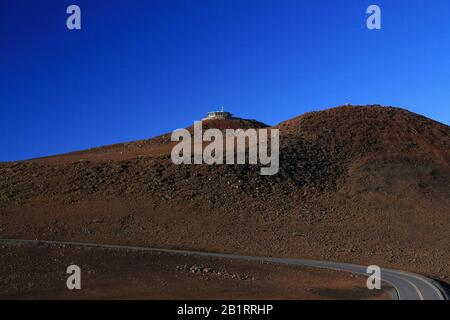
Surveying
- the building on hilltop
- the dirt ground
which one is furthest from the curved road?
the building on hilltop

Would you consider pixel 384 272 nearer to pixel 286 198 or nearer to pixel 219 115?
pixel 286 198

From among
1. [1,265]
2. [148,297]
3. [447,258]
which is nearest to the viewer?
[148,297]

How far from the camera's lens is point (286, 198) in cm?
5434

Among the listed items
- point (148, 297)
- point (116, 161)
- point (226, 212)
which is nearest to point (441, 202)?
point (226, 212)

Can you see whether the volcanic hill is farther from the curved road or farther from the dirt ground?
the dirt ground

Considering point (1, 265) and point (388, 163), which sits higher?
point (388, 163)

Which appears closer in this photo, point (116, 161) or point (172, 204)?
point (172, 204)

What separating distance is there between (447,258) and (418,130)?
3006cm

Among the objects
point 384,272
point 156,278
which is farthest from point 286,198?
point 156,278

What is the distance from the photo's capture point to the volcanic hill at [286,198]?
44.1m

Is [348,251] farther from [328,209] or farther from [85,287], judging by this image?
Result: [85,287]

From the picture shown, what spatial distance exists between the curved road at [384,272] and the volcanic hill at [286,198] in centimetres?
245

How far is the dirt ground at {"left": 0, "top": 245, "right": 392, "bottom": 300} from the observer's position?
90.4 feet
